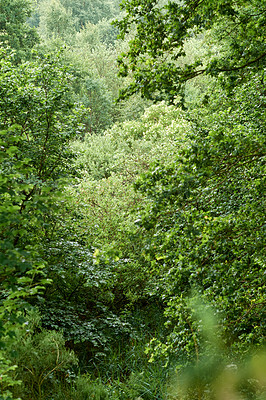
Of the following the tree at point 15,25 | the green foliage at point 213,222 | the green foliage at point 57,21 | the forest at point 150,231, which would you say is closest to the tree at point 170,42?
the forest at point 150,231

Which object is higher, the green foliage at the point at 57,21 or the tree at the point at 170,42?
the green foliage at the point at 57,21

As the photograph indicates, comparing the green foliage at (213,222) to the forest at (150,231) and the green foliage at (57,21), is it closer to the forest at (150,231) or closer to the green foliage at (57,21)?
the forest at (150,231)

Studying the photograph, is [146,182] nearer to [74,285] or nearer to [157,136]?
[74,285]

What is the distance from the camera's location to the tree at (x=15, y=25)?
1638cm

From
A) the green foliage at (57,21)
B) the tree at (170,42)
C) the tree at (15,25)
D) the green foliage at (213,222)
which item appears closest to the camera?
the green foliage at (213,222)

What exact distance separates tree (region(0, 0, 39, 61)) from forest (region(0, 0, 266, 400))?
11.1 m

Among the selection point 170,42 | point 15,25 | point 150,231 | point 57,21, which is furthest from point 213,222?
point 57,21

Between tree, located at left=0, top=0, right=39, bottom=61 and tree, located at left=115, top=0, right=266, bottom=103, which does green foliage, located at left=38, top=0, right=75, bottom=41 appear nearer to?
tree, located at left=0, top=0, right=39, bottom=61

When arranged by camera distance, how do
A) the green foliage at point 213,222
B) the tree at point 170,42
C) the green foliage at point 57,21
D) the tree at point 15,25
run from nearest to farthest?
the green foliage at point 213,222, the tree at point 170,42, the tree at point 15,25, the green foliage at point 57,21

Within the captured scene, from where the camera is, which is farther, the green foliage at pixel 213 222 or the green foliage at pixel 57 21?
the green foliage at pixel 57 21

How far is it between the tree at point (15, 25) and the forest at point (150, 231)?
11123mm

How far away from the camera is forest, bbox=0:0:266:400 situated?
2.98 m

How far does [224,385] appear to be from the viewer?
4.75 meters

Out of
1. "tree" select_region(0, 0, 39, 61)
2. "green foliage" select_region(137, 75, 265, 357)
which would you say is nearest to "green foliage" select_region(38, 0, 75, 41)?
"tree" select_region(0, 0, 39, 61)
